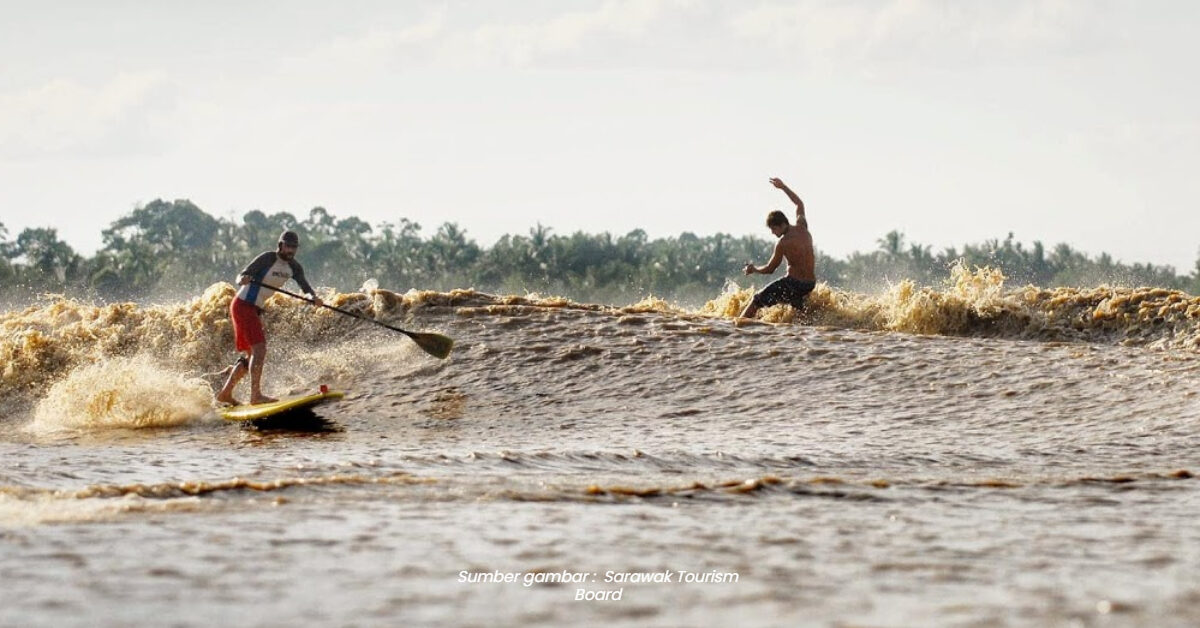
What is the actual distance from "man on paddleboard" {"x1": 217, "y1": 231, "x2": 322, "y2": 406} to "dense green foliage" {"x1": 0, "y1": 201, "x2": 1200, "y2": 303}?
4530 cm

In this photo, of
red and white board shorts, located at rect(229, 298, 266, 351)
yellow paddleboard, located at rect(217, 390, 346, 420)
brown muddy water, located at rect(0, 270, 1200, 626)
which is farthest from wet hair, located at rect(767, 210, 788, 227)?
red and white board shorts, located at rect(229, 298, 266, 351)

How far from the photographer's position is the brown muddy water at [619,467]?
398cm

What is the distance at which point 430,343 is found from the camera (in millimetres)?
12117

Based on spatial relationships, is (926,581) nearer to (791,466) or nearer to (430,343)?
(791,466)

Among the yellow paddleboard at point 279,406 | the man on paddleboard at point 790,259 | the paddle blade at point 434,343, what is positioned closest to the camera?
the yellow paddleboard at point 279,406

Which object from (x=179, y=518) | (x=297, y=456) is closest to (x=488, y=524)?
(x=179, y=518)

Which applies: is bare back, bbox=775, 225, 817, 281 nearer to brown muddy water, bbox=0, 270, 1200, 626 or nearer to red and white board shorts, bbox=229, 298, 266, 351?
brown muddy water, bbox=0, 270, 1200, 626

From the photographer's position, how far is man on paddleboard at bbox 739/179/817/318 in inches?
540

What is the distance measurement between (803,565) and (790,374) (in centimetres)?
698

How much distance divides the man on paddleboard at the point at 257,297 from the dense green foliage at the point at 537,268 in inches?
1784

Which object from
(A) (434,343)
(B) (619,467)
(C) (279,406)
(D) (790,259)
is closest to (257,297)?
(C) (279,406)

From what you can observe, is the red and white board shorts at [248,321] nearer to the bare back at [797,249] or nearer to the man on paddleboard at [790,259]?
the man on paddleboard at [790,259]

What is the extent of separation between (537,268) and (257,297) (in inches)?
1925

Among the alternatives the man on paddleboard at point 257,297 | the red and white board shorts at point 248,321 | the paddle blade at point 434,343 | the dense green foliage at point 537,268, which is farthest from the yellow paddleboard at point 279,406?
the dense green foliage at point 537,268
